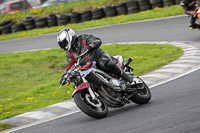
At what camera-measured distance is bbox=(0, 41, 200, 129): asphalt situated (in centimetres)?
760

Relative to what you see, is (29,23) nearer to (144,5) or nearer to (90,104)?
(144,5)

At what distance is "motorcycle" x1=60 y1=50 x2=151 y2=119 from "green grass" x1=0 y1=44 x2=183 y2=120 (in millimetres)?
2288

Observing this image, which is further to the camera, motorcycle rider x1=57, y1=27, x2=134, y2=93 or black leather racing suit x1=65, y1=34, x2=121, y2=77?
black leather racing suit x1=65, y1=34, x2=121, y2=77

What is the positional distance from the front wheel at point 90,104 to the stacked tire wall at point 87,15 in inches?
674

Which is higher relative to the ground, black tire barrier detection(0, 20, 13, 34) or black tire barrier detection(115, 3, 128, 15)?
black tire barrier detection(115, 3, 128, 15)

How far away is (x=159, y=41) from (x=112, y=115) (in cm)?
880

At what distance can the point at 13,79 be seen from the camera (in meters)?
12.6

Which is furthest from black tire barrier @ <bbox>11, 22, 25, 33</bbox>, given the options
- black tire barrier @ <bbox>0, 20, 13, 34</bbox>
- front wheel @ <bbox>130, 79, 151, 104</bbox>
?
front wheel @ <bbox>130, 79, 151, 104</bbox>

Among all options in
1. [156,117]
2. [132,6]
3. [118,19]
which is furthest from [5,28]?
[156,117]

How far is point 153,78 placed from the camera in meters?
9.53

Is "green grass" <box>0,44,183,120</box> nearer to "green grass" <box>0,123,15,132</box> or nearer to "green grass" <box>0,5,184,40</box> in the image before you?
"green grass" <box>0,123,15,132</box>

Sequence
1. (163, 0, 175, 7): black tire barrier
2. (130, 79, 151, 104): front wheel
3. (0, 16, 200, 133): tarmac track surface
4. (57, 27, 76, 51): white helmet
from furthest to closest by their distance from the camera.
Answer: (163, 0, 175, 7): black tire barrier
(130, 79, 151, 104): front wheel
(57, 27, 76, 51): white helmet
(0, 16, 200, 133): tarmac track surface

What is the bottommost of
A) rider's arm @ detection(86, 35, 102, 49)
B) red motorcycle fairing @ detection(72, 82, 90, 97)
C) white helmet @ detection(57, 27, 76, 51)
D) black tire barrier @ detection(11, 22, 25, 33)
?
black tire barrier @ detection(11, 22, 25, 33)

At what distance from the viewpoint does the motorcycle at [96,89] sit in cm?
637
